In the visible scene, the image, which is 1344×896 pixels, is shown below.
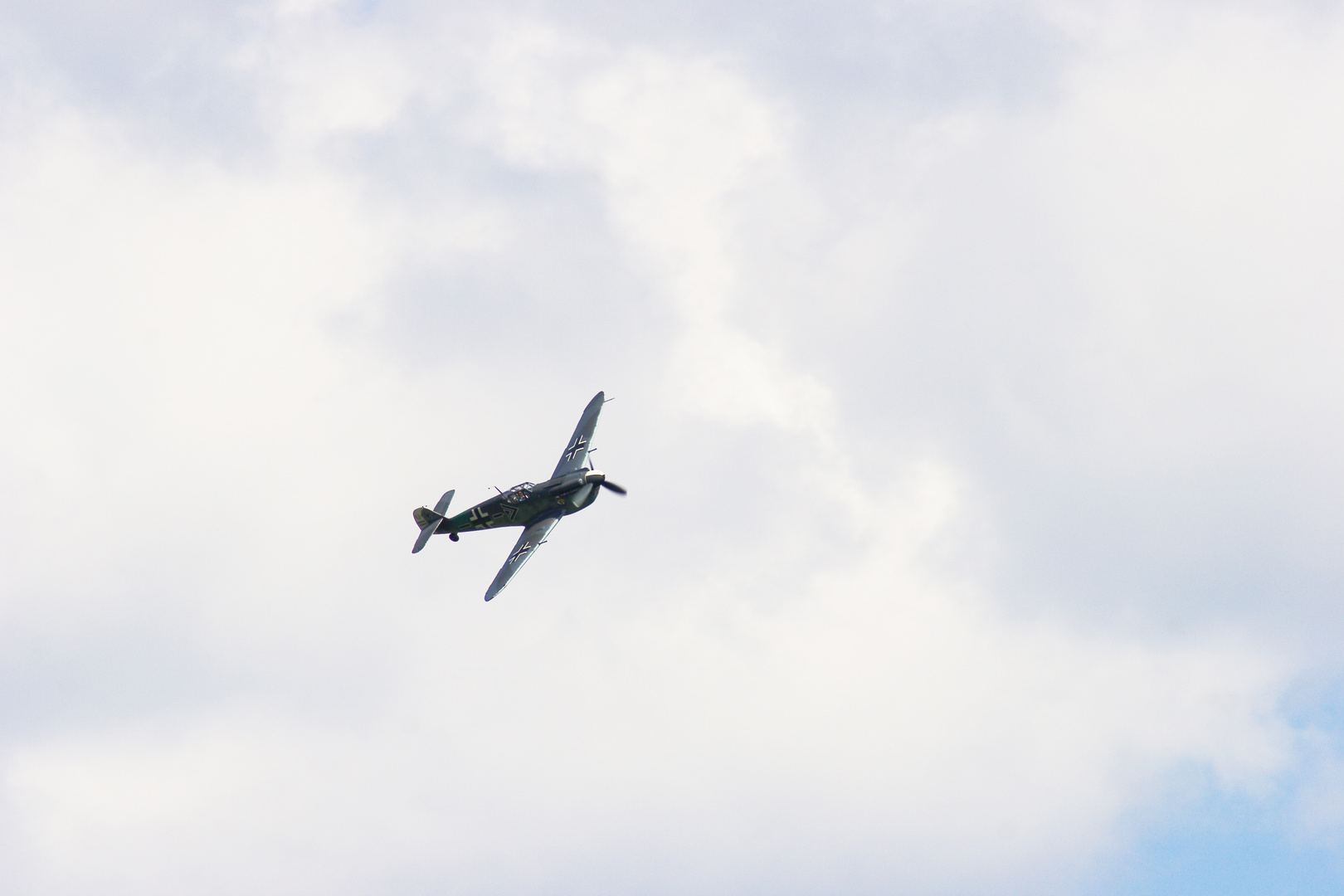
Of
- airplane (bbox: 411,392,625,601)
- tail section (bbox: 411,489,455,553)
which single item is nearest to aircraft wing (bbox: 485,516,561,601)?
airplane (bbox: 411,392,625,601)

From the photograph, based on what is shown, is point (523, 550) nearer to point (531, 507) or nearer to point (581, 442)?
point (531, 507)

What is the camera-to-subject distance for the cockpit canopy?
10094 centimetres

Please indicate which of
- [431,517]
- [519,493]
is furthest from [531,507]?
[431,517]

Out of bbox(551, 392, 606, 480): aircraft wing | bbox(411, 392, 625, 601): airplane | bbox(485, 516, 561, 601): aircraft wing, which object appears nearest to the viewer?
bbox(485, 516, 561, 601): aircraft wing

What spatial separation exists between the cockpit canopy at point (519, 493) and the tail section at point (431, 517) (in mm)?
5349

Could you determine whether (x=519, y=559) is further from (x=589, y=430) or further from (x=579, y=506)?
(x=589, y=430)

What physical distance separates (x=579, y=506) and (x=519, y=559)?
6312 mm

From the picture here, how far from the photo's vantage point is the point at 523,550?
9681 cm

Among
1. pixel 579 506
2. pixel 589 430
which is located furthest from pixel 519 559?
pixel 589 430

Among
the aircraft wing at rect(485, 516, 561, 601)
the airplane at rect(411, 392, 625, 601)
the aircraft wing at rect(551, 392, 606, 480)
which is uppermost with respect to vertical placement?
the aircraft wing at rect(551, 392, 606, 480)

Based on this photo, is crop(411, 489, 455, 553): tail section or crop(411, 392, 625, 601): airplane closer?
crop(411, 392, 625, 601): airplane

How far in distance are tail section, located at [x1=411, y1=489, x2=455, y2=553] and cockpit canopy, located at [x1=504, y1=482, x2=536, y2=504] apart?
5349mm

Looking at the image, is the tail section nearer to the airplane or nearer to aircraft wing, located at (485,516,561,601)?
the airplane

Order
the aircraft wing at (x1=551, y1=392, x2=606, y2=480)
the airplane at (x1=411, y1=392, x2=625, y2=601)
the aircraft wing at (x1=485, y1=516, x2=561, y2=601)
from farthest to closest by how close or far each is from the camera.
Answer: the aircraft wing at (x1=551, y1=392, x2=606, y2=480)
the airplane at (x1=411, y1=392, x2=625, y2=601)
the aircraft wing at (x1=485, y1=516, x2=561, y2=601)
